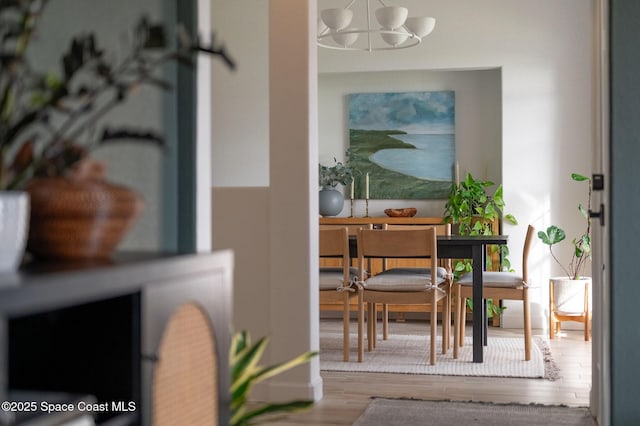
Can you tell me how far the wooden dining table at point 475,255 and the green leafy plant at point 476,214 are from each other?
4.39 ft

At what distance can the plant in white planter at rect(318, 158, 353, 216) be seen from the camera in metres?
7.93

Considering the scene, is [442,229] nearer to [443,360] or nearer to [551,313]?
[551,313]

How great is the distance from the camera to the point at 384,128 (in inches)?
326

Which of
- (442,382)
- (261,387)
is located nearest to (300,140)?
(261,387)

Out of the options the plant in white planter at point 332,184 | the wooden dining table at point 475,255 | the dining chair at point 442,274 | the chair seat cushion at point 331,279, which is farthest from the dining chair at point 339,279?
the plant in white planter at point 332,184

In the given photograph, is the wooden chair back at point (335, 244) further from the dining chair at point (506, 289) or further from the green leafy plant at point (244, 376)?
the green leafy plant at point (244, 376)

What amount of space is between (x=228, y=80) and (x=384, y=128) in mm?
1449

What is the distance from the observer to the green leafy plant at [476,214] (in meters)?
7.38

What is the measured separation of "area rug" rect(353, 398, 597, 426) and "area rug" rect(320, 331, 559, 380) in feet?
2.80

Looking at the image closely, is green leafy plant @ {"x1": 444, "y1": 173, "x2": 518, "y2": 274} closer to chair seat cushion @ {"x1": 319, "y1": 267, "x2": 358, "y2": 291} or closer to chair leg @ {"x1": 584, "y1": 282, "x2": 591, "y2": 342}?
chair leg @ {"x1": 584, "y1": 282, "x2": 591, "y2": 342}

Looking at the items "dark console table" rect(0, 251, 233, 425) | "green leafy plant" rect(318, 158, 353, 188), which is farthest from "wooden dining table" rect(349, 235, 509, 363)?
"dark console table" rect(0, 251, 233, 425)

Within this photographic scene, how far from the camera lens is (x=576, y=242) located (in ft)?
23.5

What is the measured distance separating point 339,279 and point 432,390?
1224mm
